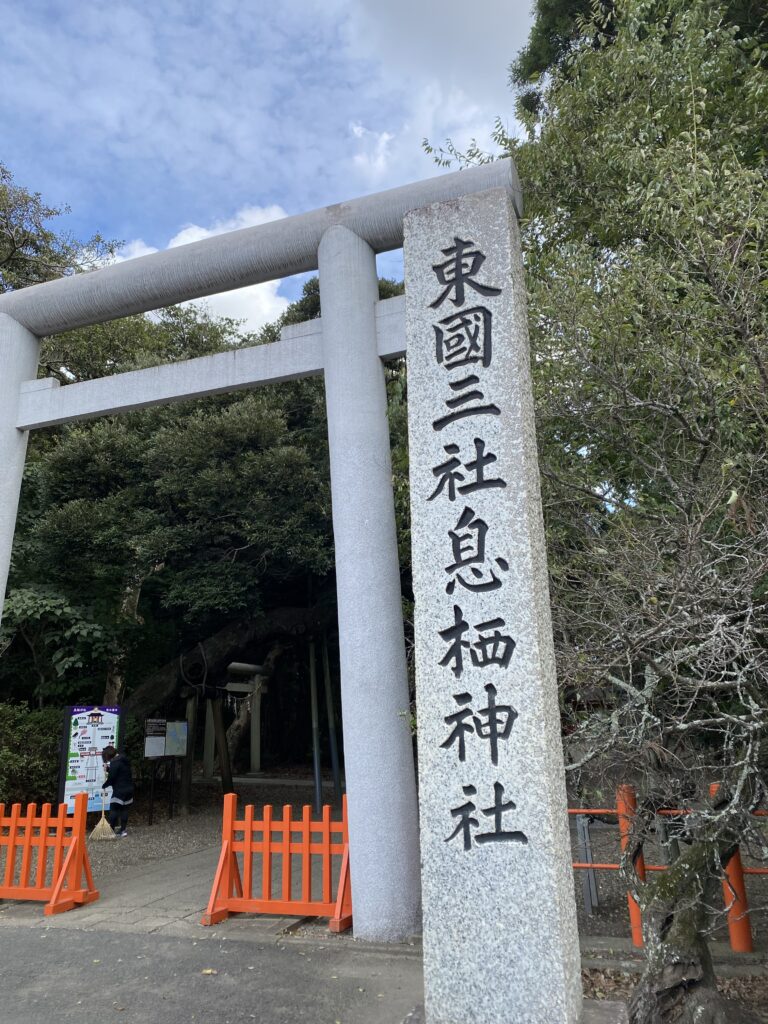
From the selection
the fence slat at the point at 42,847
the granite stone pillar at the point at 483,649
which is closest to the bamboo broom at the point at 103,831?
the fence slat at the point at 42,847

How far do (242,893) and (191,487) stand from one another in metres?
6.57

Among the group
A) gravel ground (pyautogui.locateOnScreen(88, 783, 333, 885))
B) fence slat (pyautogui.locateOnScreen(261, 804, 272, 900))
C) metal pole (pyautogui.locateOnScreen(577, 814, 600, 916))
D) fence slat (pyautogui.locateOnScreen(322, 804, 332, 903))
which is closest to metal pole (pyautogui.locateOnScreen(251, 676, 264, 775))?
gravel ground (pyautogui.locateOnScreen(88, 783, 333, 885))

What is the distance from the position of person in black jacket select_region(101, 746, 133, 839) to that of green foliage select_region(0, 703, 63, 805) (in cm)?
136

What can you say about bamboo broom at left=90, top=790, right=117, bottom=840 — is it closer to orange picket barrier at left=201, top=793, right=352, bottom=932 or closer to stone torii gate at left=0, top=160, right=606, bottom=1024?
orange picket barrier at left=201, top=793, right=352, bottom=932

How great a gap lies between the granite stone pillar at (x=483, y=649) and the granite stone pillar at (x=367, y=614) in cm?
209

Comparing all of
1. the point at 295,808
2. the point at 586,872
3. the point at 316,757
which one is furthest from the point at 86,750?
the point at 586,872

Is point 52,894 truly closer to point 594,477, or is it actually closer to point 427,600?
point 427,600

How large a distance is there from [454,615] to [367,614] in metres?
2.38

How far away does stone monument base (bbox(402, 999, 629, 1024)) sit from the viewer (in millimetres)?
3359

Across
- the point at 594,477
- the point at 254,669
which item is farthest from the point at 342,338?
the point at 254,669

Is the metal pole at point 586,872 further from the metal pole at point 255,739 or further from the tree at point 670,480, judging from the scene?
the metal pole at point 255,739

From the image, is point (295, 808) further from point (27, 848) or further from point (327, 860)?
point (327, 860)

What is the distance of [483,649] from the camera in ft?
12.0

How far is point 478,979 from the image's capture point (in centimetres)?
328
